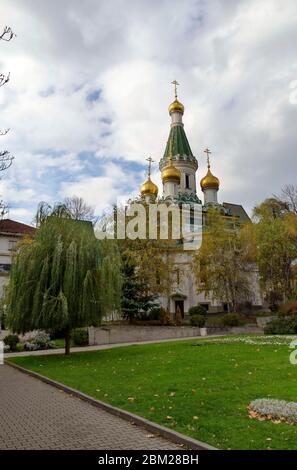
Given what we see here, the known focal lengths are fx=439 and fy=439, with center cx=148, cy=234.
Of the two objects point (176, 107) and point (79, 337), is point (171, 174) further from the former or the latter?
point (79, 337)

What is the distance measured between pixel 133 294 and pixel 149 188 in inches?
869

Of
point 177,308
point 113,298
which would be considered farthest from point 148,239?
point 113,298

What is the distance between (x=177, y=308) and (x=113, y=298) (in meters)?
25.2

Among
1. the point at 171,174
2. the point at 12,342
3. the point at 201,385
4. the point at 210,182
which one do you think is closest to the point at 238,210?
the point at 210,182

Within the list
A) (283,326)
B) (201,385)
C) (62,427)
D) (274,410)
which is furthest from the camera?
(283,326)

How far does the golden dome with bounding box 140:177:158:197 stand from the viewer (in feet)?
176

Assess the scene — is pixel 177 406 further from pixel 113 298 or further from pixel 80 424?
pixel 113 298

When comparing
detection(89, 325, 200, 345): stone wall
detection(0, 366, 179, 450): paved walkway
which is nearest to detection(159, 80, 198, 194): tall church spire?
detection(89, 325, 200, 345): stone wall

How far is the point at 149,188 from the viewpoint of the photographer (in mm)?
53781

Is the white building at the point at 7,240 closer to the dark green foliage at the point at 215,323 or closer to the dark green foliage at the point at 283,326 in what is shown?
the dark green foliage at the point at 215,323

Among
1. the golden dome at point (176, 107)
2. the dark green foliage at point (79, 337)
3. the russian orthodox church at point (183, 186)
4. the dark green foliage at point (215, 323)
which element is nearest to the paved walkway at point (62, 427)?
the dark green foliage at point (79, 337)

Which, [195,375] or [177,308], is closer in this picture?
[195,375]

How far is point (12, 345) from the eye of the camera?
26562mm

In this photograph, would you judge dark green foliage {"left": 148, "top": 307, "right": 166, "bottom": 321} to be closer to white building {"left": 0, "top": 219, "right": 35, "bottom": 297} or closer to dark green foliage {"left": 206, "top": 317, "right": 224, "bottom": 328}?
dark green foliage {"left": 206, "top": 317, "right": 224, "bottom": 328}
